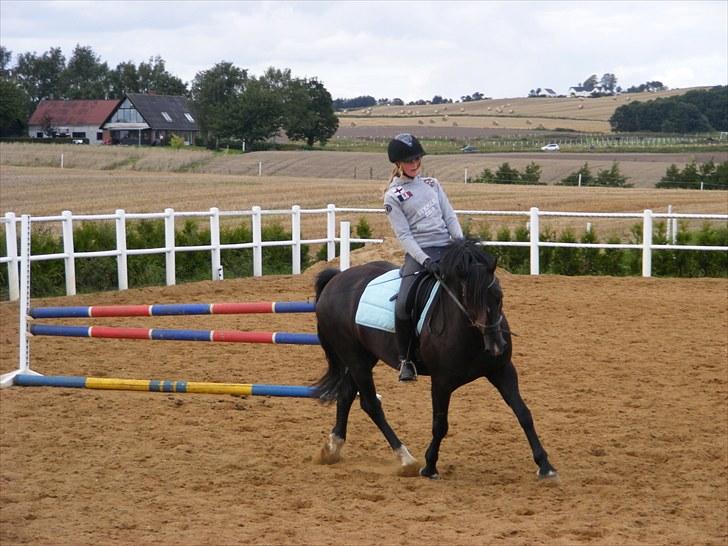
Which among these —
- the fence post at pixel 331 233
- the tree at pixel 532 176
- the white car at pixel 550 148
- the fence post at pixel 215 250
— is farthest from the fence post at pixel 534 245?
the white car at pixel 550 148

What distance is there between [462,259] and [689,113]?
1222 inches

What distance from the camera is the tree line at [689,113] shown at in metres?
32.2

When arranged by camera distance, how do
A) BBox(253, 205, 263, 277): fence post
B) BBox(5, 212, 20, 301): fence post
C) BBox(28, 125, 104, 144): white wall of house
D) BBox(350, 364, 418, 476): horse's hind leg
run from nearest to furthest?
BBox(350, 364, 418, 476): horse's hind leg < BBox(5, 212, 20, 301): fence post < BBox(253, 205, 263, 277): fence post < BBox(28, 125, 104, 144): white wall of house

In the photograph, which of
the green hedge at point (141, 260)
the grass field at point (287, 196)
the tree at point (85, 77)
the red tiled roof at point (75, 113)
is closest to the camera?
the green hedge at point (141, 260)

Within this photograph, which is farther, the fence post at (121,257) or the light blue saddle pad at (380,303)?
the fence post at (121,257)

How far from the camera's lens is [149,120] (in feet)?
292

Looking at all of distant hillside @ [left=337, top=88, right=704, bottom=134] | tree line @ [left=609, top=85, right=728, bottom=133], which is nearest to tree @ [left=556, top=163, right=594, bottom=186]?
tree line @ [left=609, top=85, right=728, bottom=133]

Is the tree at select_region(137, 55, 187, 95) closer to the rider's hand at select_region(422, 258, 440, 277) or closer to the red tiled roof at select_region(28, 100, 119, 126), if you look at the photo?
the red tiled roof at select_region(28, 100, 119, 126)

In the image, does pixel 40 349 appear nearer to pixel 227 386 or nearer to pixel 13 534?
pixel 227 386

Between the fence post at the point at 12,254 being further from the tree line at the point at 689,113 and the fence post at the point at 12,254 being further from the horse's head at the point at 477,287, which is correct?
the tree line at the point at 689,113

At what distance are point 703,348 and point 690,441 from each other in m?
4.03

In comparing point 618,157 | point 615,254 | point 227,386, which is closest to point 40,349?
point 227,386

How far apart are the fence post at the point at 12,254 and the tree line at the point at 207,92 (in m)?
58.0

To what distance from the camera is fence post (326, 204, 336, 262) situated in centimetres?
1977
